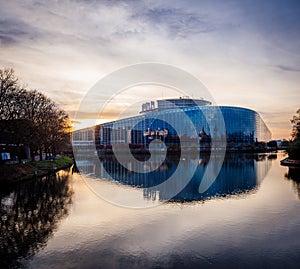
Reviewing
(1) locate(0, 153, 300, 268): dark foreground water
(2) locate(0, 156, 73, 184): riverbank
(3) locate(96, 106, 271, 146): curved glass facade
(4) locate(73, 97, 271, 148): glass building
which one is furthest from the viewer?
(3) locate(96, 106, 271, 146): curved glass facade

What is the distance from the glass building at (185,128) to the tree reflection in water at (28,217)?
3891 inches

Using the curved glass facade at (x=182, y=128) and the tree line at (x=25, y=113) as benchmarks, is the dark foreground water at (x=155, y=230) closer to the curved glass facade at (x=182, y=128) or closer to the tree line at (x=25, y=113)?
the tree line at (x=25, y=113)

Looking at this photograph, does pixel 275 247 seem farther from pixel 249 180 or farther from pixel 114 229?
pixel 249 180

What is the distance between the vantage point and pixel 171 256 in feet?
46.3

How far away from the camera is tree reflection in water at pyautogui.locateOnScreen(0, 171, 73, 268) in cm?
1543

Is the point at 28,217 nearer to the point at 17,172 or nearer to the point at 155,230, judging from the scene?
the point at 155,230

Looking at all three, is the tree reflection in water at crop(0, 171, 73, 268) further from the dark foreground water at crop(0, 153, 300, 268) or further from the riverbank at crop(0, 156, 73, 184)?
the riverbank at crop(0, 156, 73, 184)

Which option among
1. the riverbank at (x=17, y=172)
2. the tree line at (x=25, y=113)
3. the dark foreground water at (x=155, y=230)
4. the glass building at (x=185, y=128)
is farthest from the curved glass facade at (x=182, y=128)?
the dark foreground water at (x=155, y=230)

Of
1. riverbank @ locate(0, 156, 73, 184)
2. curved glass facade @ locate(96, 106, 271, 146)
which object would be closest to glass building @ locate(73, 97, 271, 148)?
curved glass facade @ locate(96, 106, 271, 146)

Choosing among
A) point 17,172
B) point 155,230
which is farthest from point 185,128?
point 155,230

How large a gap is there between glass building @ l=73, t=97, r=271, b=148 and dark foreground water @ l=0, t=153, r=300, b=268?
10099 centimetres

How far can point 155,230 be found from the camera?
18.2m

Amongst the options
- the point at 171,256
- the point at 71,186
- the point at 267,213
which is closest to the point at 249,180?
the point at 267,213

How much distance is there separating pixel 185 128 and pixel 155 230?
115 meters
